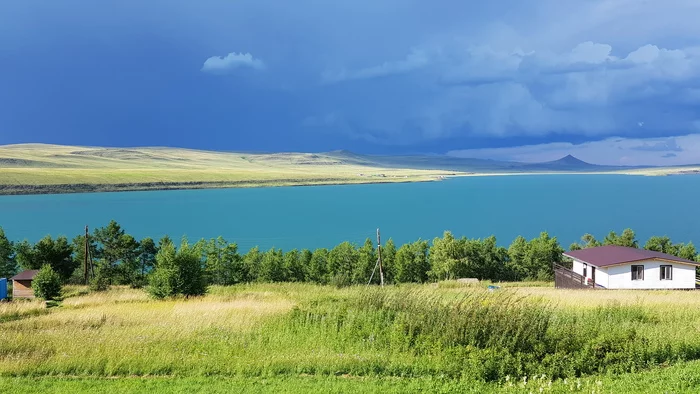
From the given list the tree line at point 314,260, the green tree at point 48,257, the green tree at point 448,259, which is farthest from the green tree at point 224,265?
the green tree at point 448,259

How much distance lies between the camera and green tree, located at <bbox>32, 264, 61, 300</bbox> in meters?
26.4

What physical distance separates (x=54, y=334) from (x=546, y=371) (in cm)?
994

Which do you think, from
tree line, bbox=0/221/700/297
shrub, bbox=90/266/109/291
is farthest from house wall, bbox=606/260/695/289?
shrub, bbox=90/266/109/291

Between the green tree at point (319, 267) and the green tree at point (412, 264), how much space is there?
24.1 ft

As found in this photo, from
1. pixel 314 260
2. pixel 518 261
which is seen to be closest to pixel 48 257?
pixel 314 260

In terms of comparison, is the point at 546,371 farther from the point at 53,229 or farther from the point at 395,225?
the point at 53,229

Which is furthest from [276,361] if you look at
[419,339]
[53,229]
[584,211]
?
[584,211]

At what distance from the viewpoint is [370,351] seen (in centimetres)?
1027

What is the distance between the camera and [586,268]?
1531 inches

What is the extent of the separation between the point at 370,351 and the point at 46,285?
885 inches

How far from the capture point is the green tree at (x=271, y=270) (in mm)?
52406

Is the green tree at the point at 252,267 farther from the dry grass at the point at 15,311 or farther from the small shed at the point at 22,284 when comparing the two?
the dry grass at the point at 15,311

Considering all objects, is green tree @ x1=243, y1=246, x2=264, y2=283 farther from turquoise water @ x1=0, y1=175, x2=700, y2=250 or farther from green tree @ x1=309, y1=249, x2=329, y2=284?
turquoise water @ x1=0, y1=175, x2=700, y2=250

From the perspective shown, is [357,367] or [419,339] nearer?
[357,367]
